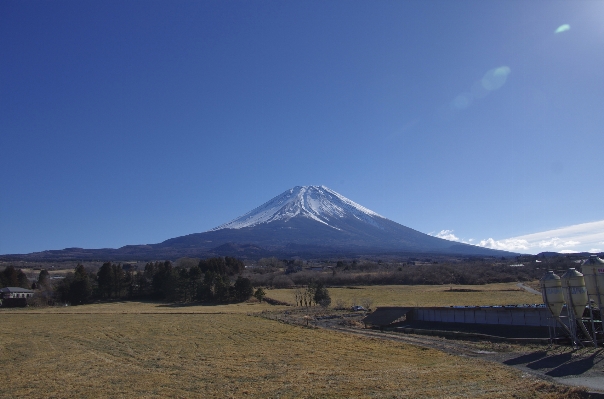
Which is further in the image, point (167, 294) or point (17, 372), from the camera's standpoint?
point (167, 294)

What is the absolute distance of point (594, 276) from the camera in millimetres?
18625

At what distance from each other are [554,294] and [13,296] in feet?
233

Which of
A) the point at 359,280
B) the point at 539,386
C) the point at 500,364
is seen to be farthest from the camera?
the point at 359,280

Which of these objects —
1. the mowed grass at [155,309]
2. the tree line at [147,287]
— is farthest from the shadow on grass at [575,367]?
the tree line at [147,287]

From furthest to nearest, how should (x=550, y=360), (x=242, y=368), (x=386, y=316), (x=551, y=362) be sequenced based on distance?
1. (x=386, y=316)
2. (x=242, y=368)
3. (x=550, y=360)
4. (x=551, y=362)

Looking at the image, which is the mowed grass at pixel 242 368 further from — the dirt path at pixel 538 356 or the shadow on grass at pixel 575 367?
the shadow on grass at pixel 575 367

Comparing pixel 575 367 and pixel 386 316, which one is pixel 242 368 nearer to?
pixel 575 367

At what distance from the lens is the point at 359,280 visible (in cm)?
8412

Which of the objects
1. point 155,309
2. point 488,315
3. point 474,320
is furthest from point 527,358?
point 155,309

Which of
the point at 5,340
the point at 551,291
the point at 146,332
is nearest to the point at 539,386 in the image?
the point at 551,291

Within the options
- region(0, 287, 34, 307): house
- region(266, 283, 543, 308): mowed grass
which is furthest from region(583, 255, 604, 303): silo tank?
region(0, 287, 34, 307): house

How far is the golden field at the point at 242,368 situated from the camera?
13484 millimetres

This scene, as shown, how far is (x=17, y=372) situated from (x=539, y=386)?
753 inches

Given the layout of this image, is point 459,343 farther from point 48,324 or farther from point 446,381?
point 48,324
